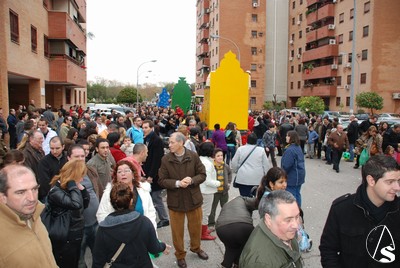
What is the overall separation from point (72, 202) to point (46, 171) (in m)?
1.53

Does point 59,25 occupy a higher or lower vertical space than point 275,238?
higher

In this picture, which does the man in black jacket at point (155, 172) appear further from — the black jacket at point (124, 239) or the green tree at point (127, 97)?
the green tree at point (127, 97)

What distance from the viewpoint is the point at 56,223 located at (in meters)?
3.55

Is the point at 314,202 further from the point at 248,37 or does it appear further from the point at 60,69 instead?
the point at 248,37

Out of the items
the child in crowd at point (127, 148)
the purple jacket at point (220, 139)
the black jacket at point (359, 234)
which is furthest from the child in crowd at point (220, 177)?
the purple jacket at point (220, 139)

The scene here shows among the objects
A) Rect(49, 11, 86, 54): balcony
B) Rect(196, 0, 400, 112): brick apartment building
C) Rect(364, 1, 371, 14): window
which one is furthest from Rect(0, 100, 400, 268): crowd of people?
Rect(364, 1, 371, 14): window

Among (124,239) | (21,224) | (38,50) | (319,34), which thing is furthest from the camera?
(319,34)

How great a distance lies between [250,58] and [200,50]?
593 inches

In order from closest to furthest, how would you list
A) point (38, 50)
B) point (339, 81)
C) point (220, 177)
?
point (220, 177)
point (38, 50)
point (339, 81)

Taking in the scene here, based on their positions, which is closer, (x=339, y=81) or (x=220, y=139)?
(x=220, y=139)

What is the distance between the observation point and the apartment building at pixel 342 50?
38188 mm

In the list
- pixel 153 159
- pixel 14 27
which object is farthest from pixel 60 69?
pixel 153 159

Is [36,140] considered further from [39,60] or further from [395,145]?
[39,60]

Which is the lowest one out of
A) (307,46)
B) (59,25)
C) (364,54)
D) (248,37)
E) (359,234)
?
(359,234)
